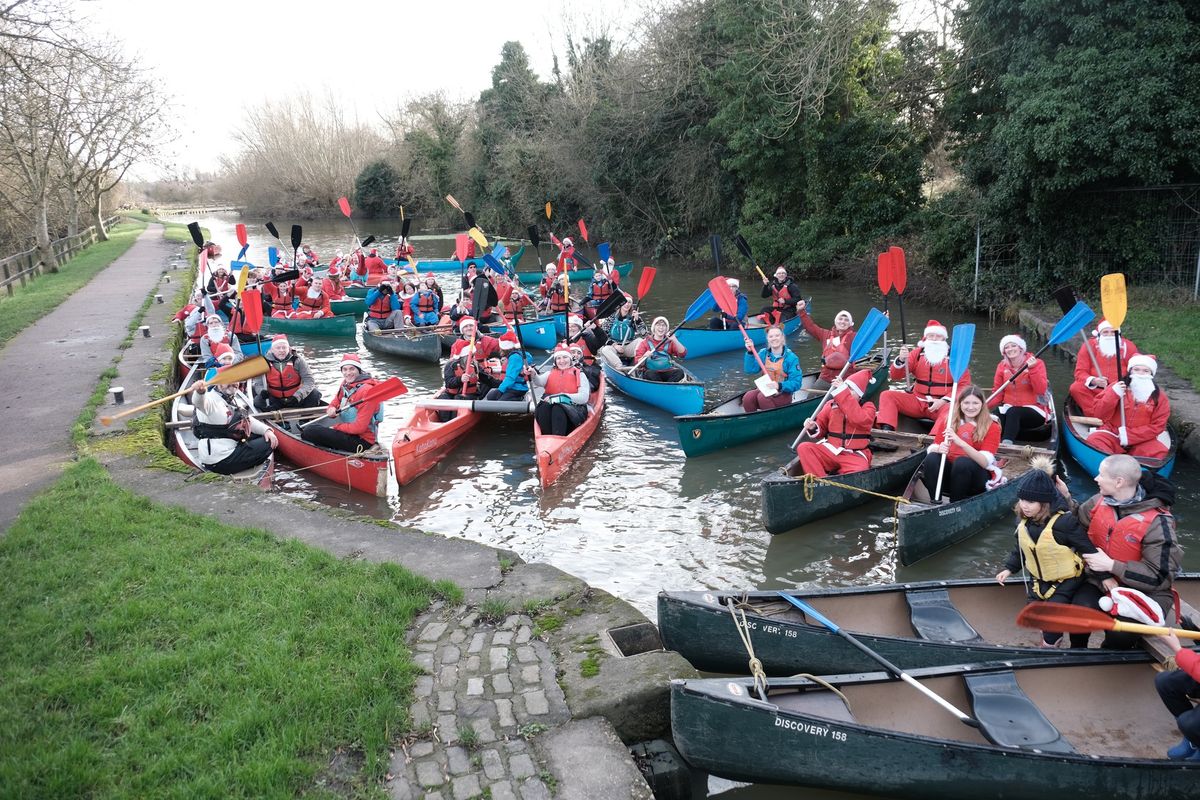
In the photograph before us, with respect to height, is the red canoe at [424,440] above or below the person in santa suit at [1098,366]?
below

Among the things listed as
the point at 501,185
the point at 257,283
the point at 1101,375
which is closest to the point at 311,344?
the point at 257,283

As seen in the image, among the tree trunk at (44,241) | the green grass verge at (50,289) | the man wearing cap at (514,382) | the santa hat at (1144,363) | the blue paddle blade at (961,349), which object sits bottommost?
the man wearing cap at (514,382)

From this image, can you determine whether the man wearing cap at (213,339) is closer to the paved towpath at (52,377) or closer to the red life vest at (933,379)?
the paved towpath at (52,377)

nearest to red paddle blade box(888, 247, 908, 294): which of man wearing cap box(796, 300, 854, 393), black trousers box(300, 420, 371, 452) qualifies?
man wearing cap box(796, 300, 854, 393)

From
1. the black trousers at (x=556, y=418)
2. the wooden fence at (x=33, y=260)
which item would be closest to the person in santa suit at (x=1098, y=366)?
the black trousers at (x=556, y=418)

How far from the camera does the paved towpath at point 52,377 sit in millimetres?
8922

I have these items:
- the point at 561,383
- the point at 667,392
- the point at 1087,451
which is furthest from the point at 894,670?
the point at 667,392

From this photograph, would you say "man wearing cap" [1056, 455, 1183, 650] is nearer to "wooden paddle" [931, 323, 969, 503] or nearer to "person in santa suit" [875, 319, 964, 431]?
"wooden paddle" [931, 323, 969, 503]

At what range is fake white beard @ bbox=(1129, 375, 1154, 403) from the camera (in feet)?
28.1

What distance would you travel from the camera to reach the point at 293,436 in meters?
10.5

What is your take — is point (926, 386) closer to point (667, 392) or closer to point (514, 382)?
point (667, 392)

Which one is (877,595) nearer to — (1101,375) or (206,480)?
(1101,375)

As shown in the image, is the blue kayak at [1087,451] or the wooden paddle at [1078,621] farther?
the blue kayak at [1087,451]

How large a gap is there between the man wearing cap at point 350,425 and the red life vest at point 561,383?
7.81 ft
